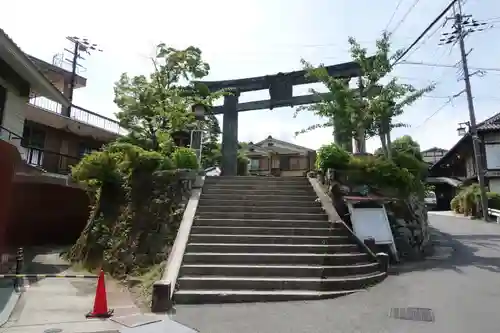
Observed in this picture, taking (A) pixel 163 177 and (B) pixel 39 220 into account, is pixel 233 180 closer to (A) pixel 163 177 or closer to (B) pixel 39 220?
(A) pixel 163 177

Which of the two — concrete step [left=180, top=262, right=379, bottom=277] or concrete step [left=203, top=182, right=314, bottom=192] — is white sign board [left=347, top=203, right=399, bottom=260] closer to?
concrete step [left=203, top=182, right=314, bottom=192]

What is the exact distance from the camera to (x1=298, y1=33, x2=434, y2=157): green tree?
42.5ft

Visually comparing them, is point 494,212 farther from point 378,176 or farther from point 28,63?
A: point 28,63

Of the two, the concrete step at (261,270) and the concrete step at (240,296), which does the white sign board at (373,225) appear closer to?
the concrete step at (261,270)

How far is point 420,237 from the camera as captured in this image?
1083cm

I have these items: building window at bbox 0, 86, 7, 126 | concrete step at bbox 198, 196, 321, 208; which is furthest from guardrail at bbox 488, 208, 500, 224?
building window at bbox 0, 86, 7, 126

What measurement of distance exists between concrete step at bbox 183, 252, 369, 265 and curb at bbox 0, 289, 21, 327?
120 inches

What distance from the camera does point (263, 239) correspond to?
332 inches

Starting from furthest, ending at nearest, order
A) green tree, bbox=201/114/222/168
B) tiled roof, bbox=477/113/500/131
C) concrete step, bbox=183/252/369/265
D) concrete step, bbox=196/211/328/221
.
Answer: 1. tiled roof, bbox=477/113/500/131
2. green tree, bbox=201/114/222/168
3. concrete step, bbox=196/211/328/221
4. concrete step, bbox=183/252/369/265

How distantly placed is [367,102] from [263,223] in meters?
6.85

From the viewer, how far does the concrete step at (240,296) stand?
20.5ft

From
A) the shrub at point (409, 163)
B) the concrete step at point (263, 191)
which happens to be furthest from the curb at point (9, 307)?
the shrub at point (409, 163)

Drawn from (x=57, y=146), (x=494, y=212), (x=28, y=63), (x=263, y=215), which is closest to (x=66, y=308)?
(x=263, y=215)

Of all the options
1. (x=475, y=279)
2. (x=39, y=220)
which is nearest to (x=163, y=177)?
(x=39, y=220)
